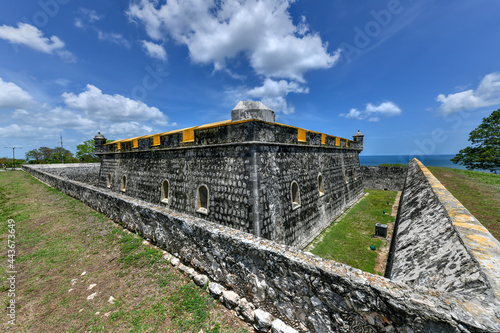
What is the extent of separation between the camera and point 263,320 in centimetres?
306

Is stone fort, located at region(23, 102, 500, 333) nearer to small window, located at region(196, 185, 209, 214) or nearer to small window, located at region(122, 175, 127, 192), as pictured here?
small window, located at region(196, 185, 209, 214)

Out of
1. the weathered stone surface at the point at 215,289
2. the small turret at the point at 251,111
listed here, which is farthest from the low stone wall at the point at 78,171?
the weathered stone surface at the point at 215,289

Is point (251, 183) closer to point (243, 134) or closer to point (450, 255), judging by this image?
point (243, 134)

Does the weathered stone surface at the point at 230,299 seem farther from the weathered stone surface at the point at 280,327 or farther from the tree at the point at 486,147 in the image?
the tree at the point at 486,147

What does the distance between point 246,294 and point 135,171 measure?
38.4ft

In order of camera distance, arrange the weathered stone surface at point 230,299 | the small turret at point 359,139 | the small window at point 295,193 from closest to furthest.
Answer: the weathered stone surface at point 230,299, the small window at point 295,193, the small turret at point 359,139

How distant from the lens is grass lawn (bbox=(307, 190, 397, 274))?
7355 millimetres

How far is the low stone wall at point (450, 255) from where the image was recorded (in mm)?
1862

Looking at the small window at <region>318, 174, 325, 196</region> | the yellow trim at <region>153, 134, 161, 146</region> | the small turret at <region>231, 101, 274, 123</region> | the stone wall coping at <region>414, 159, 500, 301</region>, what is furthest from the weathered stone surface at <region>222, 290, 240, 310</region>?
the yellow trim at <region>153, 134, 161, 146</region>

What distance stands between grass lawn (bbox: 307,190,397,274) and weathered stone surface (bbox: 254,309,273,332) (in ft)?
17.0

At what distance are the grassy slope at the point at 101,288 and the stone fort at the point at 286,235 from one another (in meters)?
0.39

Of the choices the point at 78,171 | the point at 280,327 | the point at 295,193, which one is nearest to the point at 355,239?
the point at 295,193

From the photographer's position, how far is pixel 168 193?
32.5 ft

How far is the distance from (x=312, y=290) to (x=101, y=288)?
14.5 ft
